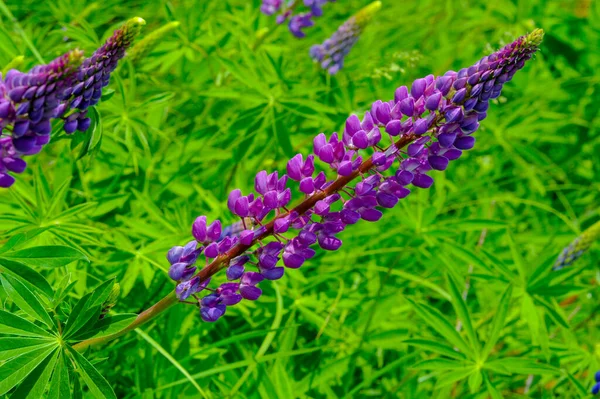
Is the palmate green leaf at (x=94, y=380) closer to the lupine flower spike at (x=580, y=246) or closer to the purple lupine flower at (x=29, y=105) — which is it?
the purple lupine flower at (x=29, y=105)

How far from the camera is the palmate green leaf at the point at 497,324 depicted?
2.62 m

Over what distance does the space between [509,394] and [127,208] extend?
1.97 metres

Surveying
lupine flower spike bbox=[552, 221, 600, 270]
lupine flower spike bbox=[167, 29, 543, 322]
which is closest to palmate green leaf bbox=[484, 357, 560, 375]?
lupine flower spike bbox=[552, 221, 600, 270]

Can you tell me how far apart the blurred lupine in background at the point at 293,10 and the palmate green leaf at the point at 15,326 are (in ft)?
8.10

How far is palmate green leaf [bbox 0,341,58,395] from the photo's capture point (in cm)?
164

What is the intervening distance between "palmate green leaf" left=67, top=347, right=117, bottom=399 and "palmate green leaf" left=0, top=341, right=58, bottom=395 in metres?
0.09

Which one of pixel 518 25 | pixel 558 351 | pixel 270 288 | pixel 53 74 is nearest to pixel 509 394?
pixel 558 351

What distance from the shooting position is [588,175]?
4555 millimetres

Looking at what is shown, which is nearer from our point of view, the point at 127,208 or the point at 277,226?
the point at 277,226

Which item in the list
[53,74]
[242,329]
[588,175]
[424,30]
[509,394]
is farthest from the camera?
[424,30]

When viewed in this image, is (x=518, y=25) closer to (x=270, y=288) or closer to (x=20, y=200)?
(x=270, y=288)

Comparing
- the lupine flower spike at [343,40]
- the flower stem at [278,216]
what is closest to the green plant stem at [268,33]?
the lupine flower spike at [343,40]

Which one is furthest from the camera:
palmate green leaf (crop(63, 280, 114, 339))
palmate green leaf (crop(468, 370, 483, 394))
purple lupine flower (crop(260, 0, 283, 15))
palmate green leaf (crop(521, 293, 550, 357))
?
purple lupine flower (crop(260, 0, 283, 15))

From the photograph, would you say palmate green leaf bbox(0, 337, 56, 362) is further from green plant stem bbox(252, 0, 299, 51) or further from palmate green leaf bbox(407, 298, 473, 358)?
green plant stem bbox(252, 0, 299, 51)
